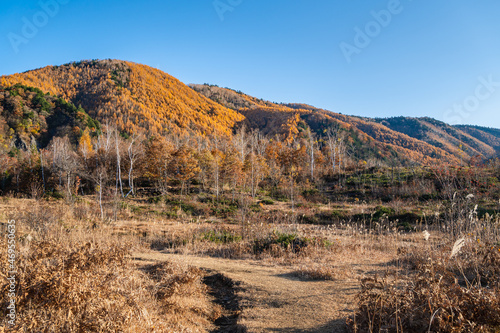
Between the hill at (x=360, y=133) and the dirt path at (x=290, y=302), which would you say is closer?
the dirt path at (x=290, y=302)

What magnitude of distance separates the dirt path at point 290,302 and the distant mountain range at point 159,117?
6926 cm

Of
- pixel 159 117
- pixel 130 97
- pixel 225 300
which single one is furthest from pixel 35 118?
pixel 225 300

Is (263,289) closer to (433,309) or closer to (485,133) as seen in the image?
(433,309)

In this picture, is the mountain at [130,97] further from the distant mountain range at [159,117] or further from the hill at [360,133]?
the hill at [360,133]

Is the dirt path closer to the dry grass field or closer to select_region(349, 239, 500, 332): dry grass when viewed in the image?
the dry grass field

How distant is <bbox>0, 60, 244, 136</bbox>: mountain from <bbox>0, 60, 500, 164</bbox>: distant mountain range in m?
0.36

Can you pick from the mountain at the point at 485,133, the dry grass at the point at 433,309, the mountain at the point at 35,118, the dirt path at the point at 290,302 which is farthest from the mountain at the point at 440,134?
the mountain at the point at 35,118

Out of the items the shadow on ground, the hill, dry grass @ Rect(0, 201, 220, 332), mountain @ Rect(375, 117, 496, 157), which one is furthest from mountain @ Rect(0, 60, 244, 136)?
mountain @ Rect(375, 117, 496, 157)

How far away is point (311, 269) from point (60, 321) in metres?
4.56

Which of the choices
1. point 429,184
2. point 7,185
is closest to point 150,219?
point 429,184

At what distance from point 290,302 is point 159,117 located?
110 metres

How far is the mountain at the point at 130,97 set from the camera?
9569 centimetres

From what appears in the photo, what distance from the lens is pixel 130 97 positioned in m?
109

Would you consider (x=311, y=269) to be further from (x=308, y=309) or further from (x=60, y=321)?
(x=60, y=321)
